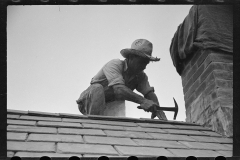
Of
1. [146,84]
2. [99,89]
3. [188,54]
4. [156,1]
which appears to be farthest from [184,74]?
[156,1]

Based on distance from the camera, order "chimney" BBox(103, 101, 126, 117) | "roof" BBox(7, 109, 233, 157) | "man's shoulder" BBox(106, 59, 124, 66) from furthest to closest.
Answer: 1. "man's shoulder" BBox(106, 59, 124, 66)
2. "chimney" BBox(103, 101, 126, 117)
3. "roof" BBox(7, 109, 233, 157)

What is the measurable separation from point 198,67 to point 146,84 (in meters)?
2.09

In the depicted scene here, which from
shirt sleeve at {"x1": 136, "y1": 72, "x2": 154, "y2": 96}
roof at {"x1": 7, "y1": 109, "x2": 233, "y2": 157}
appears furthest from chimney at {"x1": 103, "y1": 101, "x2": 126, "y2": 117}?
roof at {"x1": 7, "y1": 109, "x2": 233, "y2": 157}

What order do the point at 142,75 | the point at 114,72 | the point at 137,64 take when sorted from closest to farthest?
the point at 114,72 < the point at 137,64 < the point at 142,75

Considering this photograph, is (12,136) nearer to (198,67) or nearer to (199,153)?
(199,153)

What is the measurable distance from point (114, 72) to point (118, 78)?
149mm

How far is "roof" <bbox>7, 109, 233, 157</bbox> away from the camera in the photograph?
2.35 m

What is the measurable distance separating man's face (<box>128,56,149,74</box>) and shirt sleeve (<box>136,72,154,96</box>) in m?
0.14

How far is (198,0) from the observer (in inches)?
82.2

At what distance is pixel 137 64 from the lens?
619cm

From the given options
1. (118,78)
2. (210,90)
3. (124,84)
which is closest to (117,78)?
(118,78)

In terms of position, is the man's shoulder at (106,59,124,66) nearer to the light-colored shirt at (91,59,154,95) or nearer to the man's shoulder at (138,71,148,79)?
the light-colored shirt at (91,59,154,95)

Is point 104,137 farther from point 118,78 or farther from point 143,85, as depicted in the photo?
point 143,85

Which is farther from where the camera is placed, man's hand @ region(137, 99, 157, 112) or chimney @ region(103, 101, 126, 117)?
chimney @ region(103, 101, 126, 117)
